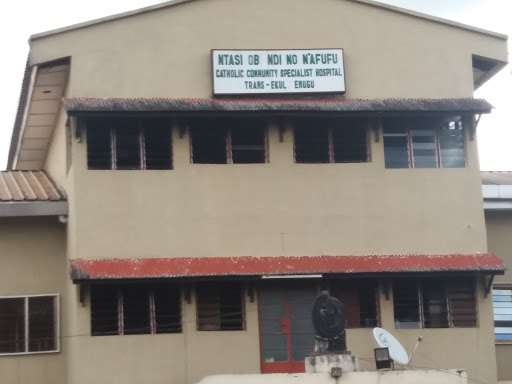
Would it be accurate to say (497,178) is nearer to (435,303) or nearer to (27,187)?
(435,303)

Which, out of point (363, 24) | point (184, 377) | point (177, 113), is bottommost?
point (184, 377)

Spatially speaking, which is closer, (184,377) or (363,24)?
(184,377)

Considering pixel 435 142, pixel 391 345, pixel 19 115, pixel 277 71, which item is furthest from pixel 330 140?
pixel 19 115

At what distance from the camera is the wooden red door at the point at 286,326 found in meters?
23.3

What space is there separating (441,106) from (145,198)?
645cm

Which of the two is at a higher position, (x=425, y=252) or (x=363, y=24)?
(x=363, y=24)

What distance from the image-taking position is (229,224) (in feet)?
77.3

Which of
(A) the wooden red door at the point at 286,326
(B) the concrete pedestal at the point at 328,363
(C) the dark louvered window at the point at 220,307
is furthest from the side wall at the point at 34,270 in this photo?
(B) the concrete pedestal at the point at 328,363

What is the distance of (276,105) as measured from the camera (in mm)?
23516

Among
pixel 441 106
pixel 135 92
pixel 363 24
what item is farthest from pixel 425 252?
pixel 135 92

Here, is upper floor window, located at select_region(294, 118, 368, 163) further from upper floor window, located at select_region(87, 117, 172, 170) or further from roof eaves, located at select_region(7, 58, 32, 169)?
roof eaves, located at select_region(7, 58, 32, 169)

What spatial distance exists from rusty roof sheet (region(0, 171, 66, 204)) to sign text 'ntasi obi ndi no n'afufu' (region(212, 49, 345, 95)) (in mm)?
4397

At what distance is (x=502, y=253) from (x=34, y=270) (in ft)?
34.5

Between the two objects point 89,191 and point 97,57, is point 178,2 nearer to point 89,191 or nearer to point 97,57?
point 97,57
